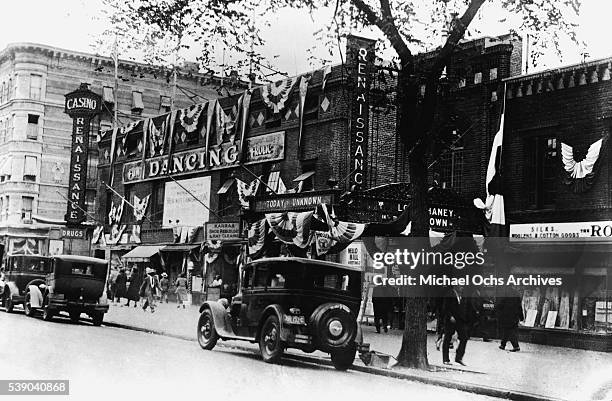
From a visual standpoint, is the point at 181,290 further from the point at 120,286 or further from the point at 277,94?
the point at 277,94

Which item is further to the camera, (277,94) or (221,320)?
(277,94)

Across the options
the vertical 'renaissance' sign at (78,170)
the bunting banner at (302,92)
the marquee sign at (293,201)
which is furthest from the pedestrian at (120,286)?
the marquee sign at (293,201)

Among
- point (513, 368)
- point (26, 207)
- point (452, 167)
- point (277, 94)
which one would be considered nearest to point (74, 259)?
point (26, 207)

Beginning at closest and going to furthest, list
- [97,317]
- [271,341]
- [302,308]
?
[302,308] → [271,341] → [97,317]

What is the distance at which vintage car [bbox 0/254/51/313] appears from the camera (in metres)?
24.6

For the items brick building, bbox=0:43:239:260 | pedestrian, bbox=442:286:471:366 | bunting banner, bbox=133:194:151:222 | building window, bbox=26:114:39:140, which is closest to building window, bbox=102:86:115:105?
brick building, bbox=0:43:239:260

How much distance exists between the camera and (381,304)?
854 inches

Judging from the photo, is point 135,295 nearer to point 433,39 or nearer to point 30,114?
point 30,114

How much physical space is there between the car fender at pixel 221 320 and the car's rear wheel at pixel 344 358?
255 cm

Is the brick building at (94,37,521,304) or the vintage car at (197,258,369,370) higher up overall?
the brick building at (94,37,521,304)

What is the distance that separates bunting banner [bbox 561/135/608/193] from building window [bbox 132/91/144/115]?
20.0 meters

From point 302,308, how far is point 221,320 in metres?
2.66

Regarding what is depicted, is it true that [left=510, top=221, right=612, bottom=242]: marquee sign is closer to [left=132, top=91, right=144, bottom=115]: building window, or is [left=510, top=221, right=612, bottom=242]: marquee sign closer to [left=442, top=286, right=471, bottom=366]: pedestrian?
[left=442, top=286, right=471, bottom=366]: pedestrian

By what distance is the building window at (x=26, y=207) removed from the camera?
2808 cm
